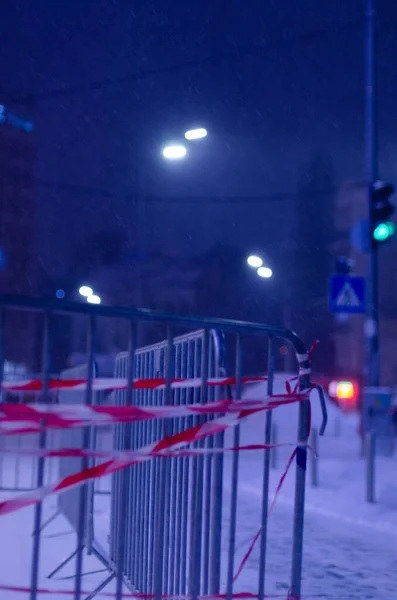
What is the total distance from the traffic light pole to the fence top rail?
7.61 m

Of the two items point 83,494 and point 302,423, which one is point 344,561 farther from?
point 83,494

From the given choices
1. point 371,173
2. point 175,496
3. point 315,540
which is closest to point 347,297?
point 371,173

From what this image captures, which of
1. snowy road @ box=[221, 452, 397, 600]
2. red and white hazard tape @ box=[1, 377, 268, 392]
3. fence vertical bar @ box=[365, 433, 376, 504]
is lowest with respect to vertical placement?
snowy road @ box=[221, 452, 397, 600]

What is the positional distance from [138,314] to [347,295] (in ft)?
27.0

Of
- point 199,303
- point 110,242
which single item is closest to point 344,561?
point 199,303

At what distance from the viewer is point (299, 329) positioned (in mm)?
48406

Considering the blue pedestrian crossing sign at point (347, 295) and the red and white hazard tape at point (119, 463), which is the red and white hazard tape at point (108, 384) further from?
the blue pedestrian crossing sign at point (347, 295)

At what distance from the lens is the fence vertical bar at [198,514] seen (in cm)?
391

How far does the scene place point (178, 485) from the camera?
14.9ft

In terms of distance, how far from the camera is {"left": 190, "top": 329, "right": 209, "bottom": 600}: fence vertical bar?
391cm

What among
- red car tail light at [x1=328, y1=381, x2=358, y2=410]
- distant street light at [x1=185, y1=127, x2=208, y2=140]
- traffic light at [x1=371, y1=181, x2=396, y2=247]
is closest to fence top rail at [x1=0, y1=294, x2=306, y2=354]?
traffic light at [x1=371, y1=181, x2=396, y2=247]

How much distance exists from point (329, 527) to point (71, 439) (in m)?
2.93

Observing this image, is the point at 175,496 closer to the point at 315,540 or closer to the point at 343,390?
the point at 315,540

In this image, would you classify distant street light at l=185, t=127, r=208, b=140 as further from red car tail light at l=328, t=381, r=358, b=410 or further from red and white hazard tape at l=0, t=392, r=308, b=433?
red car tail light at l=328, t=381, r=358, b=410
